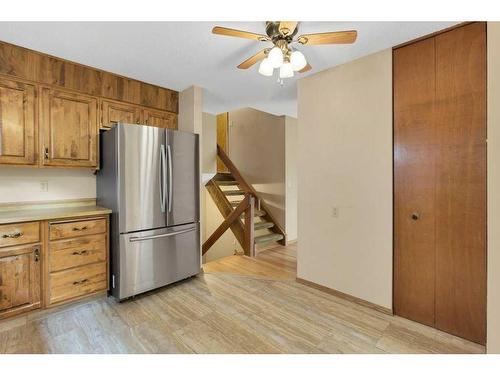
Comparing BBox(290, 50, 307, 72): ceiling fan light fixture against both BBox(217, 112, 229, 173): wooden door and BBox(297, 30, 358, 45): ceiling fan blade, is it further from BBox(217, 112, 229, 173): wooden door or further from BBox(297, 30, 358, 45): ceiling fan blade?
BBox(217, 112, 229, 173): wooden door

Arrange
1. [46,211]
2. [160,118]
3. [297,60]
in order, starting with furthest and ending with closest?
[160,118] < [46,211] < [297,60]

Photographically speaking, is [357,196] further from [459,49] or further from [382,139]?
[459,49]

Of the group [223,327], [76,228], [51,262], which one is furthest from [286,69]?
[51,262]

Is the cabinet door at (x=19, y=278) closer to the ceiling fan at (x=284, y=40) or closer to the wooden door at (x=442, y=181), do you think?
the ceiling fan at (x=284, y=40)

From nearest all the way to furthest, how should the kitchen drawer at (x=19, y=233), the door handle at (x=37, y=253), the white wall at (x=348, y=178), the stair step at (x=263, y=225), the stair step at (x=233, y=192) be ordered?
the kitchen drawer at (x=19, y=233) < the door handle at (x=37, y=253) < the white wall at (x=348, y=178) < the stair step at (x=263, y=225) < the stair step at (x=233, y=192)

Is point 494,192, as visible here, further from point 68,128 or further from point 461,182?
point 68,128

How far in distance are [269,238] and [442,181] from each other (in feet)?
9.34

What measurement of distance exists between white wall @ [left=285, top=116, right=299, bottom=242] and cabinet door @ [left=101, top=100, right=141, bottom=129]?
2.65 m

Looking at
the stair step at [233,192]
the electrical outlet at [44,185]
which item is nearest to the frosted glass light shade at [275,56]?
the electrical outlet at [44,185]

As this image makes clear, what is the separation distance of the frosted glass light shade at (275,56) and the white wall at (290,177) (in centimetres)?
296

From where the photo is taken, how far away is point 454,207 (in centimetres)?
185

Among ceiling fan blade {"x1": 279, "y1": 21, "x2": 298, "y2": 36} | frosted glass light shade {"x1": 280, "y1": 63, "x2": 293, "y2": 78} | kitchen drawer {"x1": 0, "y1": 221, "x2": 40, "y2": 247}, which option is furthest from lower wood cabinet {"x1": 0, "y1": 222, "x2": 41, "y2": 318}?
ceiling fan blade {"x1": 279, "y1": 21, "x2": 298, "y2": 36}

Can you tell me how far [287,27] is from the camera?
165 centimetres

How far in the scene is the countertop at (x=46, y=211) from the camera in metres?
2.02
